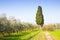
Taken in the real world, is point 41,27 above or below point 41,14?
below

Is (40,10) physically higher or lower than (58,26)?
higher

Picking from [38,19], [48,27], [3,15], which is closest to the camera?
[3,15]

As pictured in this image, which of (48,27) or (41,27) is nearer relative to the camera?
(48,27)

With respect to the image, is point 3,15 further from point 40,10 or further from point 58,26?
point 58,26

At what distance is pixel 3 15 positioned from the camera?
3472cm

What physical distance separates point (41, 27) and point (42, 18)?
3828 millimetres

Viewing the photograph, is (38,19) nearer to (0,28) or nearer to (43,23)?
(43,23)

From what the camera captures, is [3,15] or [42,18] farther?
[42,18]

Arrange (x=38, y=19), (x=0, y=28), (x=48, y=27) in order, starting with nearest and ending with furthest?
(x=0, y=28) → (x=48, y=27) → (x=38, y=19)

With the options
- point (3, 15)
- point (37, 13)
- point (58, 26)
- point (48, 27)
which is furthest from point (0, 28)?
point (58, 26)

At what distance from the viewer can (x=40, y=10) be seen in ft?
243

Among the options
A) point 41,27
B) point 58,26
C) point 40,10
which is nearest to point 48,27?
point 41,27

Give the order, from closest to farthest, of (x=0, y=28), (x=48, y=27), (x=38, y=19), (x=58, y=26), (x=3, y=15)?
1. (x=0, y=28)
2. (x=3, y=15)
3. (x=48, y=27)
4. (x=38, y=19)
5. (x=58, y=26)

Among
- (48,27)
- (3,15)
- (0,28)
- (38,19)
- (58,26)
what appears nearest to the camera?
(0,28)
